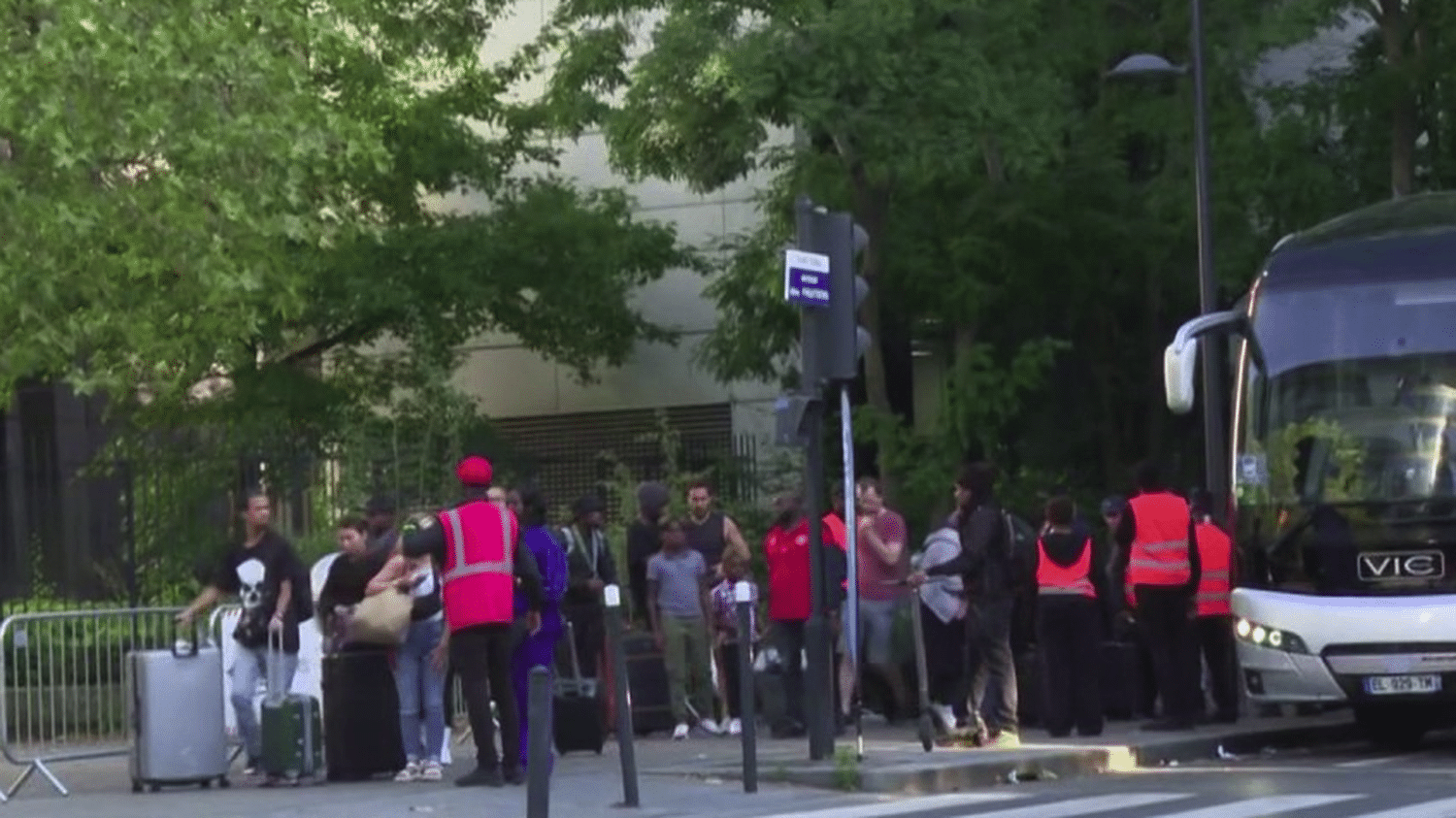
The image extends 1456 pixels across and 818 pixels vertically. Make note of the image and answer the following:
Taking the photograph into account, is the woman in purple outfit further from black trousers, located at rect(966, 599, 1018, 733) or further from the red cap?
black trousers, located at rect(966, 599, 1018, 733)

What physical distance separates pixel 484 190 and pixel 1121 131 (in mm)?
7216

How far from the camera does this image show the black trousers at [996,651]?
18484mm

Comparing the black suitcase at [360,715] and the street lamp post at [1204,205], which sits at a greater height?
the street lamp post at [1204,205]

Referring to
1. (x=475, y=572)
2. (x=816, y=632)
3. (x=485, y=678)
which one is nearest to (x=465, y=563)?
(x=475, y=572)

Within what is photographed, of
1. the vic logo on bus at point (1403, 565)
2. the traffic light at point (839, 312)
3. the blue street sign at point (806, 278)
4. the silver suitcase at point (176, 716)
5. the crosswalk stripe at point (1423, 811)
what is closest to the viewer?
the crosswalk stripe at point (1423, 811)

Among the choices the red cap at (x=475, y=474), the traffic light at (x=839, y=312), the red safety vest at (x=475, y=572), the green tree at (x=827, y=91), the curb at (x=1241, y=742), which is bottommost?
the curb at (x=1241, y=742)

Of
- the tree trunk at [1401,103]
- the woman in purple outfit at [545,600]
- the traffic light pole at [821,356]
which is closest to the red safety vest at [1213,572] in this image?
the traffic light pole at [821,356]

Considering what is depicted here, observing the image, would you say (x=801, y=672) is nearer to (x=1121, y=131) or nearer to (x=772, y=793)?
(x=772, y=793)

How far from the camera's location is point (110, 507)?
75.6 ft

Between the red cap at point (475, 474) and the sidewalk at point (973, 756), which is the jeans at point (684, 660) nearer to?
the sidewalk at point (973, 756)

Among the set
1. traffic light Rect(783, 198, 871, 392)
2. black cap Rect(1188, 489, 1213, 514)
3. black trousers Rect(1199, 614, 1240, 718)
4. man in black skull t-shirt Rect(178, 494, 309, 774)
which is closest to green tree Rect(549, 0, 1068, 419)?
black cap Rect(1188, 489, 1213, 514)

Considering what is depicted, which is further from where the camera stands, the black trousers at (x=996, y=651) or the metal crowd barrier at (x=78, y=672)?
the black trousers at (x=996, y=651)

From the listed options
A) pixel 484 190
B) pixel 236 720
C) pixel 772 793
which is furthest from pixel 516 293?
pixel 772 793

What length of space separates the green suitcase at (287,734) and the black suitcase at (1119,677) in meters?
6.68
